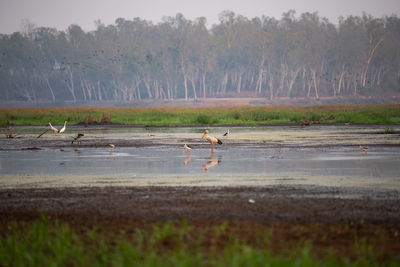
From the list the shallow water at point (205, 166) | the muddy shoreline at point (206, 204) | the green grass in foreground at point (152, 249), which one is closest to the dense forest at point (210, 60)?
the shallow water at point (205, 166)

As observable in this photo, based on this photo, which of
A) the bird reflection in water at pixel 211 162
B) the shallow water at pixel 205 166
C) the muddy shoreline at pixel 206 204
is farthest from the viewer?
the bird reflection in water at pixel 211 162

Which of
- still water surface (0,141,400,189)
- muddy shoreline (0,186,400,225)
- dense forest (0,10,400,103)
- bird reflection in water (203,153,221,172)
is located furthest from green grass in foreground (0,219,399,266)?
dense forest (0,10,400,103)

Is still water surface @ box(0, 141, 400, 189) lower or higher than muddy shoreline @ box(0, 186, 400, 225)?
lower

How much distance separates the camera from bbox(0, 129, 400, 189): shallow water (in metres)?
14.4

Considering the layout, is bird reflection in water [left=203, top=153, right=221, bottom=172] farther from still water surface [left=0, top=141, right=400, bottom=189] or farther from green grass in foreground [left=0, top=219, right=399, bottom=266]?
green grass in foreground [left=0, top=219, right=399, bottom=266]

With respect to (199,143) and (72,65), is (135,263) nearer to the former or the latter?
(199,143)

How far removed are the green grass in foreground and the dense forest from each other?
4068 inches

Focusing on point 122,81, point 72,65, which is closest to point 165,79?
point 122,81

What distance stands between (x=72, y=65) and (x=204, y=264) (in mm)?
119765

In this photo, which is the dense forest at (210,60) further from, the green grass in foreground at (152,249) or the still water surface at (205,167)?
the green grass in foreground at (152,249)

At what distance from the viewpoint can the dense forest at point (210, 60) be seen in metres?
117

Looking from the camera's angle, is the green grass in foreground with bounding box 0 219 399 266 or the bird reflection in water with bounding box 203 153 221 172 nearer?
the green grass in foreground with bounding box 0 219 399 266

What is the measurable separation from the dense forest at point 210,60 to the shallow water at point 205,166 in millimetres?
88388

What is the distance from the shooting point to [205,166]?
17.8 metres
